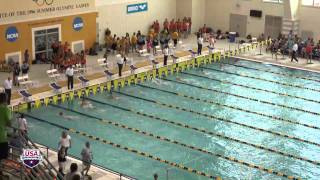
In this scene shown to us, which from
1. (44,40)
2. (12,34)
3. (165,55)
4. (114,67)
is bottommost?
(114,67)

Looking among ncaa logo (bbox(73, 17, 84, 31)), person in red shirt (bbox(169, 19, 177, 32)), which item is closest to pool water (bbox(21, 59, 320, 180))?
ncaa logo (bbox(73, 17, 84, 31))

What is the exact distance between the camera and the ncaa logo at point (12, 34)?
78.2 ft

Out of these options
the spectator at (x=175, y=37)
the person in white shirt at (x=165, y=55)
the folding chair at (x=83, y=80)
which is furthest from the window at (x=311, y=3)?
the folding chair at (x=83, y=80)

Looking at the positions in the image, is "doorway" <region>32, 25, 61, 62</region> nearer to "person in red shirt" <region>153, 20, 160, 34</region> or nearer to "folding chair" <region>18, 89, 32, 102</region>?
"folding chair" <region>18, 89, 32, 102</region>

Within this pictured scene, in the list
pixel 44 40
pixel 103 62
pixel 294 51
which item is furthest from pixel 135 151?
pixel 294 51

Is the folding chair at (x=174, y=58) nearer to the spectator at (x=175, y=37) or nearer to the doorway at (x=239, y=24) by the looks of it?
the spectator at (x=175, y=37)

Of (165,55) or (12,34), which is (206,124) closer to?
(165,55)

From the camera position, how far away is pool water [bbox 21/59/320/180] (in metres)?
15.4

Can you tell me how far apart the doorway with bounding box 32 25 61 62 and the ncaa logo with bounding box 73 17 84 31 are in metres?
0.98

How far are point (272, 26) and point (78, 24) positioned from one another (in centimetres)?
1161

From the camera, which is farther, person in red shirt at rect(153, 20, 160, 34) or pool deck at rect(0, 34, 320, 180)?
person in red shirt at rect(153, 20, 160, 34)

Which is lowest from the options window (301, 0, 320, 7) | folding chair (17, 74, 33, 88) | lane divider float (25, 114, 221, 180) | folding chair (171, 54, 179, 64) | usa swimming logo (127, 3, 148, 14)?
lane divider float (25, 114, 221, 180)

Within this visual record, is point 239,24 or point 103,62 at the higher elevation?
point 239,24

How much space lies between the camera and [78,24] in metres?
26.8
